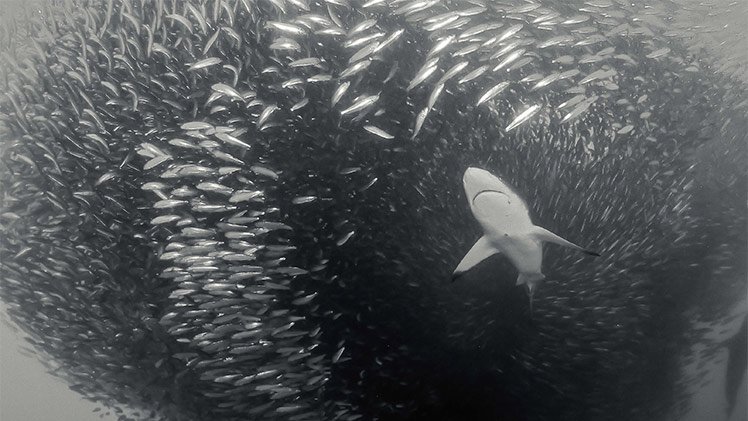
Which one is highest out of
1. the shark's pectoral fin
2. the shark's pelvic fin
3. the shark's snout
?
the shark's snout

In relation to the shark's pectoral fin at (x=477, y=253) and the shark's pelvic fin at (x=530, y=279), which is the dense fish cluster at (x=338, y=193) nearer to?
the shark's pelvic fin at (x=530, y=279)

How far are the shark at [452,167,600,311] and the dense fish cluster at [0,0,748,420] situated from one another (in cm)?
80

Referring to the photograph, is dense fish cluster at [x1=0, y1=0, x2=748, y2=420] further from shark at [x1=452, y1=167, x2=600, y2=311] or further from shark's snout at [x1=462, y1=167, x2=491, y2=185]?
shark's snout at [x1=462, y1=167, x2=491, y2=185]

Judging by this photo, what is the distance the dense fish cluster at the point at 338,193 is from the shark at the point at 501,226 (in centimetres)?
80

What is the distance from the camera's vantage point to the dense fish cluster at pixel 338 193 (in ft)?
20.1

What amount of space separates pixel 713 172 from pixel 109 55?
8.98 metres

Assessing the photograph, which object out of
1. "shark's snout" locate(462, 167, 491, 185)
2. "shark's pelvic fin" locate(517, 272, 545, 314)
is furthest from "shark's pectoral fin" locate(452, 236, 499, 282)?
"shark's pelvic fin" locate(517, 272, 545, 314)

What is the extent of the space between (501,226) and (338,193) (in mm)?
2003

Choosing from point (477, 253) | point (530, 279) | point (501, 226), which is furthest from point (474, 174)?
point (530, 279)

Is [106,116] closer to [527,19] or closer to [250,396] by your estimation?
[250,396]

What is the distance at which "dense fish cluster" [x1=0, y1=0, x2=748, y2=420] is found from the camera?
6.14 meters

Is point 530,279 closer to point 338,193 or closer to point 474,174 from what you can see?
point 474,174

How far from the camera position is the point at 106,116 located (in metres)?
6.57

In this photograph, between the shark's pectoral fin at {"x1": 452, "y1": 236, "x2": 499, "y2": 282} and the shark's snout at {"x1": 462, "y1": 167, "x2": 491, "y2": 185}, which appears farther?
the shark's pectoral fin at {"x1": 452, "y1": 236, "x2": 499, "y2": 282}
